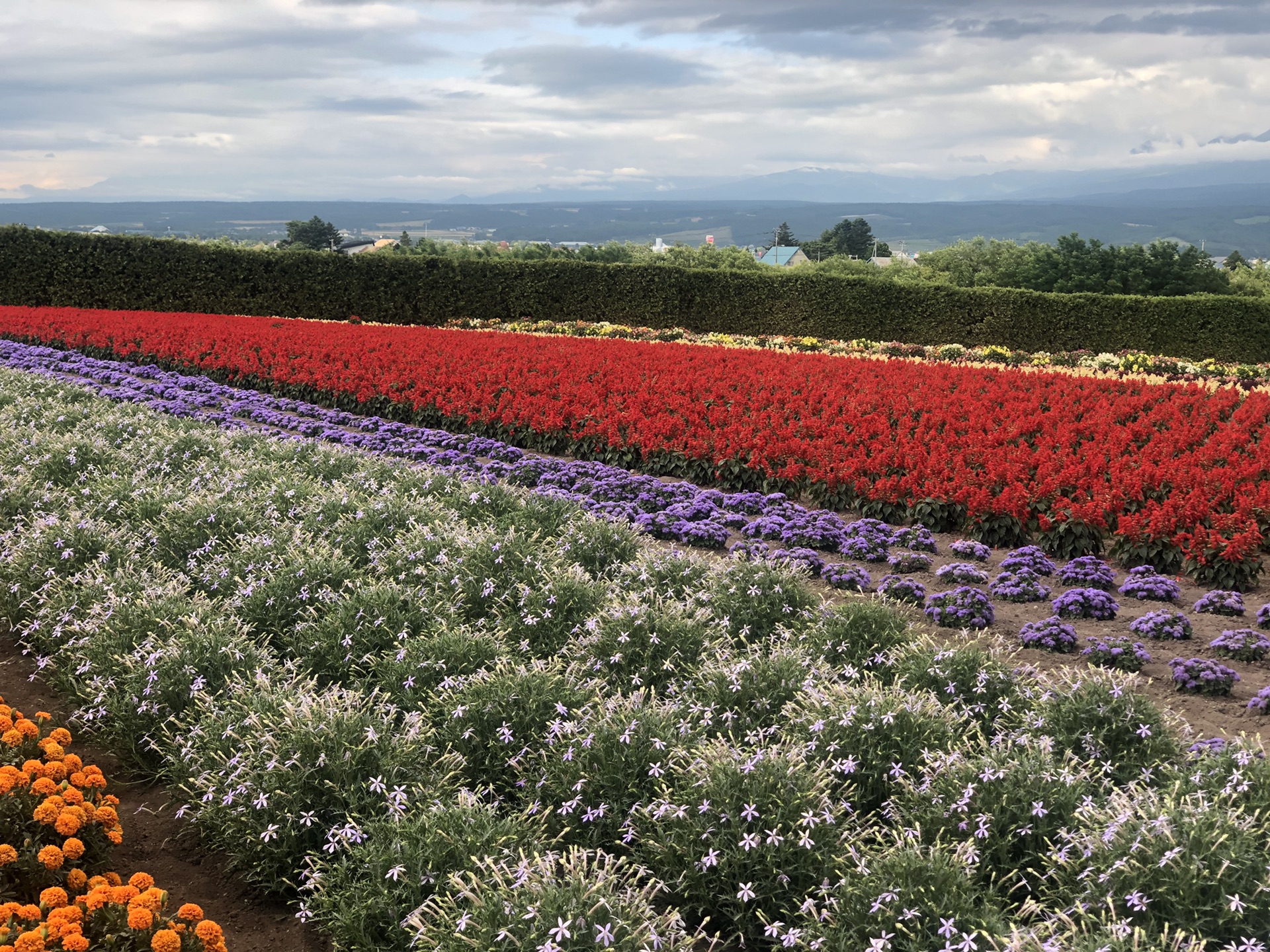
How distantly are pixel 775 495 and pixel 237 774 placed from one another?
569 cm

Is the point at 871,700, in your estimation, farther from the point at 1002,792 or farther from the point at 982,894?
the point at 982,894

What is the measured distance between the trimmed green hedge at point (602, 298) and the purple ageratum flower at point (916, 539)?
17911 mm

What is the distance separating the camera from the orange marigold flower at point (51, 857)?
340 centimetres

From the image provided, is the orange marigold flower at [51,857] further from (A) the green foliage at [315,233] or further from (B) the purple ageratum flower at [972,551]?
(A) the green foliage at [315,233]

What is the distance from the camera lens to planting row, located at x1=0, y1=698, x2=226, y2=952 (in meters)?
2.99

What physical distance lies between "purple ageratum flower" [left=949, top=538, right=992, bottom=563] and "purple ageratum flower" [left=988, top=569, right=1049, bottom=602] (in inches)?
25.1

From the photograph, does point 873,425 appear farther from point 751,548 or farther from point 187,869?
point 187,869

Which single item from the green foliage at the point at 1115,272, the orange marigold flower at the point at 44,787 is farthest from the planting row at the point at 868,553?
the green foliage at the point at 1115,272

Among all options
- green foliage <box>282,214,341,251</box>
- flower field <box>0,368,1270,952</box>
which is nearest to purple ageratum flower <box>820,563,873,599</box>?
flower field <box>0,368,1270,952</box>

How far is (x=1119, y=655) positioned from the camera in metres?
5.38

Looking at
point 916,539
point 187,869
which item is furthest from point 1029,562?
point 187,869

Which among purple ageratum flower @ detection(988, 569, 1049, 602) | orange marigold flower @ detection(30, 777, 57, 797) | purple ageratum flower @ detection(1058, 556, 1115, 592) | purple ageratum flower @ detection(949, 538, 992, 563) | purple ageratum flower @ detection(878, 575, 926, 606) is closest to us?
orange marigold flower @ detection(30, 777, 57, 797)

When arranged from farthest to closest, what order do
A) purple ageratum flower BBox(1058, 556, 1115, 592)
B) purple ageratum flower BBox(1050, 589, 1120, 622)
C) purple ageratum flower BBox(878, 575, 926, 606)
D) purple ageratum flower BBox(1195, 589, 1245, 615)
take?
purple ageratum flower BBox(1058, 556, 1115, 592), purple ageratum flower BBox(878, 575, 926, 606), purple ageratum flower BBox(1195, 589, 1245, 615), purple ageratum flower BBox(1050, 589, 1120, 622)

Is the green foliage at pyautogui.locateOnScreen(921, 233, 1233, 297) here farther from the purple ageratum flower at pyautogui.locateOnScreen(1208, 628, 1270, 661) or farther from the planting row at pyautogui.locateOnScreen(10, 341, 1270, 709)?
the purple ageratum flower at pyautogui.locateOnScreen(1208, 628, 1270, 661)
